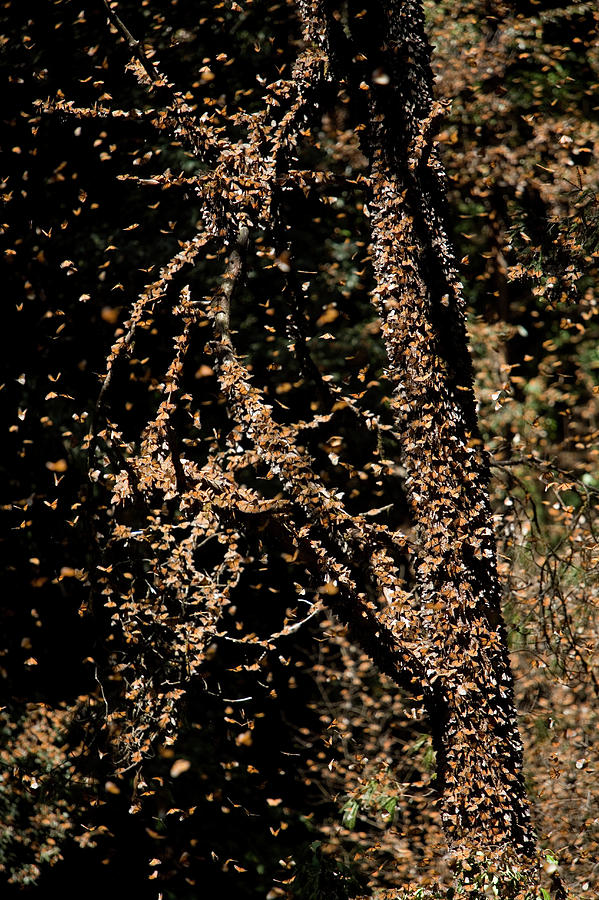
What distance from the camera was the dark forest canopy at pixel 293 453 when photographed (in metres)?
2.90

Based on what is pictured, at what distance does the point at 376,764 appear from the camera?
4.94m

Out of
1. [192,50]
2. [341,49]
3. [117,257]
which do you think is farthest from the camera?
[192,50]

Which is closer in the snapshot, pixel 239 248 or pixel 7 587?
pixel 239 248

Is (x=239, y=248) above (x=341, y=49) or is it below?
below

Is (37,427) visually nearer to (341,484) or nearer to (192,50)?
(341,484)

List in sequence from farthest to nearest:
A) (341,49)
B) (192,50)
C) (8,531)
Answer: (192,50), (8,531), (341,49)

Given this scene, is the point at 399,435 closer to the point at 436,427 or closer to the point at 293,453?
the point at 436,427

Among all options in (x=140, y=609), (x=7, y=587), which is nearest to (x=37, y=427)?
(x=7, y=587)

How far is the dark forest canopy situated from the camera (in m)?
2.90

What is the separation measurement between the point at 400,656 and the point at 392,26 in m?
2.57

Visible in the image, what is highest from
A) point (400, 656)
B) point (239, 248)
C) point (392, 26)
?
point (392, 26)

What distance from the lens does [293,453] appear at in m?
2.77

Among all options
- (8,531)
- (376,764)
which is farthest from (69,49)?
(376,764)

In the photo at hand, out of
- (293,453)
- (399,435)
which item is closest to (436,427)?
(399,435)
